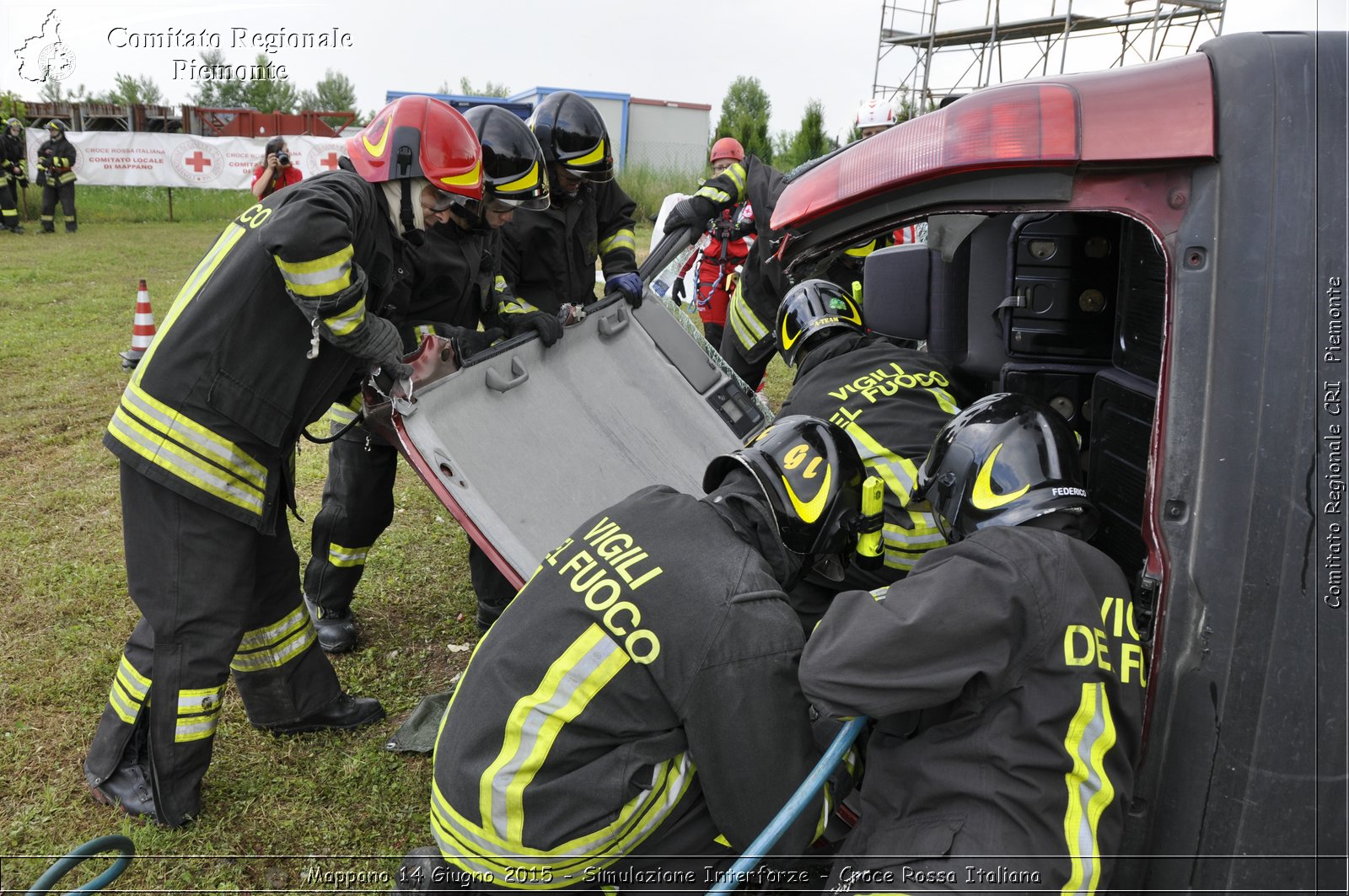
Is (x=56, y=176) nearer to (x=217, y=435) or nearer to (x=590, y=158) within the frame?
(x=590, y=158)

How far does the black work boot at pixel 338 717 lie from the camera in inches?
131

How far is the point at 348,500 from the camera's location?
3.79 meters

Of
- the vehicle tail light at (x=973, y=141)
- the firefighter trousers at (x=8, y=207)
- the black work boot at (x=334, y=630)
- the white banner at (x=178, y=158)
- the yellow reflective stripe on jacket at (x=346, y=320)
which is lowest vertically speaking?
the black work boot at (x=334, y=630)

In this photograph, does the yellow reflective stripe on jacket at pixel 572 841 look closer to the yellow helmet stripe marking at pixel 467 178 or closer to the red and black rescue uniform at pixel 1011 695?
the red and black rescue uniform at pixel 1011 695

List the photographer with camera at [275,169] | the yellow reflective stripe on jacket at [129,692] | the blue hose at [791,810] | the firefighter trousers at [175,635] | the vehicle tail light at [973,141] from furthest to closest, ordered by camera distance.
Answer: the photographer with camera at [275,169] → the yellow reflective stripe on jacket at [129,692] → the firefighter trousers at [175,635] → the blue hose at [791,810] → the vehicle tail light at [973,141]

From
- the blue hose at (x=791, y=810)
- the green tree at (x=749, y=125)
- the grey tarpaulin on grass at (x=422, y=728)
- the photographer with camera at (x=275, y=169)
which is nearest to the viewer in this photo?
the blue hose at (x=791, y=810)

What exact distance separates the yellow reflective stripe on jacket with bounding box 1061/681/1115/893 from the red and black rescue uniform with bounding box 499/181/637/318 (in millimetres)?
3312

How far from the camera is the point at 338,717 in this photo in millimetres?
3377

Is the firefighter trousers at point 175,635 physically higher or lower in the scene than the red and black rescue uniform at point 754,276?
lower

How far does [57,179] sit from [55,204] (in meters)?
0.53

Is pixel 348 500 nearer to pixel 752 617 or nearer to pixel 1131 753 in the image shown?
pixel 752 617

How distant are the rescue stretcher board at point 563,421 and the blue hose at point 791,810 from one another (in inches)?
45.6

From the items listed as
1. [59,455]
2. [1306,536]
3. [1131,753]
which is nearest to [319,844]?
[1131,753]

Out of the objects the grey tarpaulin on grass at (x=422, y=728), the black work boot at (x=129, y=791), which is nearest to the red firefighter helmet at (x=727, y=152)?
the grey tarpaulin on grass at (x=422, y=728)
